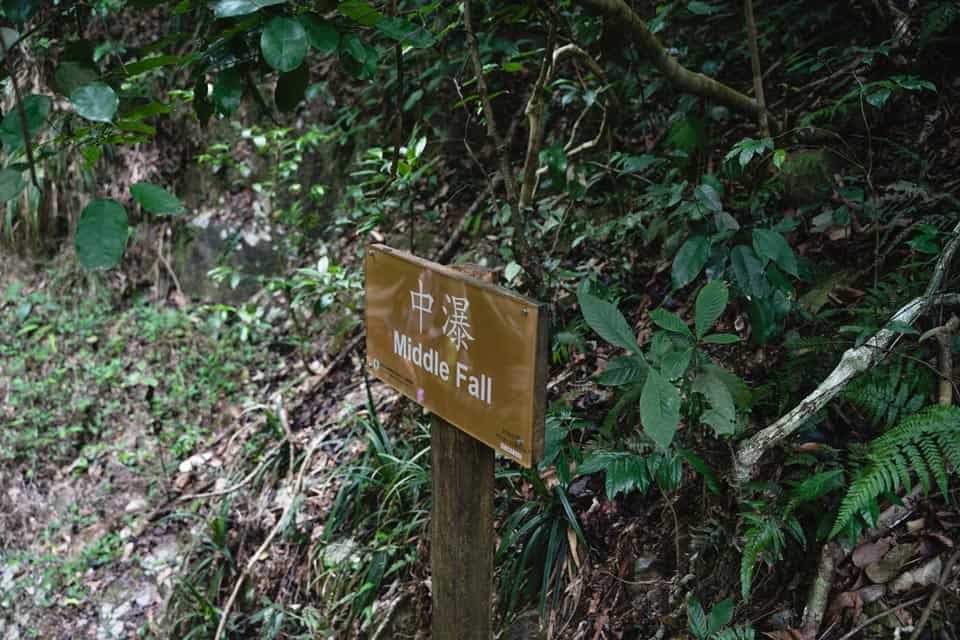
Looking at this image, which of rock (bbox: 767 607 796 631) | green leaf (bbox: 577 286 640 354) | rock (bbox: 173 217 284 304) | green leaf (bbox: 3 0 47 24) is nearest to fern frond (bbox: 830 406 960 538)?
rock (bbox: 767 607 796 631)

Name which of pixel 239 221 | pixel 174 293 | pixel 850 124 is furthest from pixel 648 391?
pixel 174 293

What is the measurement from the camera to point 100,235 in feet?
3.24

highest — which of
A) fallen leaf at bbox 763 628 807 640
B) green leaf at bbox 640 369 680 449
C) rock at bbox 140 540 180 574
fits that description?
green leaf at bbox 640 369 680 449

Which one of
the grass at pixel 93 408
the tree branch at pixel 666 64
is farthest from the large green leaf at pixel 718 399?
the grass at pixel 93 408

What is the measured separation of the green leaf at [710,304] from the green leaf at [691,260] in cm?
36

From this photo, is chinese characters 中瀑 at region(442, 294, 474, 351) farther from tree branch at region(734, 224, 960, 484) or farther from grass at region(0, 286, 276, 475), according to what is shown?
grass at region(0, 286, 276, 475)

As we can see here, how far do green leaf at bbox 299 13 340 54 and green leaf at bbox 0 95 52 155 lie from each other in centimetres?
42

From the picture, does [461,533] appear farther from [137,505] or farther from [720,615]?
[137,505]

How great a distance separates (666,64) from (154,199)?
1.85m

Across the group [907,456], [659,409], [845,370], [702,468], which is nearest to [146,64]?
[659,409]

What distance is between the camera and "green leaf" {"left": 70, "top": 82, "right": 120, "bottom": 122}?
1.03m

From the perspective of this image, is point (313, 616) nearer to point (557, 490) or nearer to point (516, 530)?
point (516, 530)

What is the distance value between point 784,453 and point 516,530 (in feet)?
3.02

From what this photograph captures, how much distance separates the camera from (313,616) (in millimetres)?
2891
